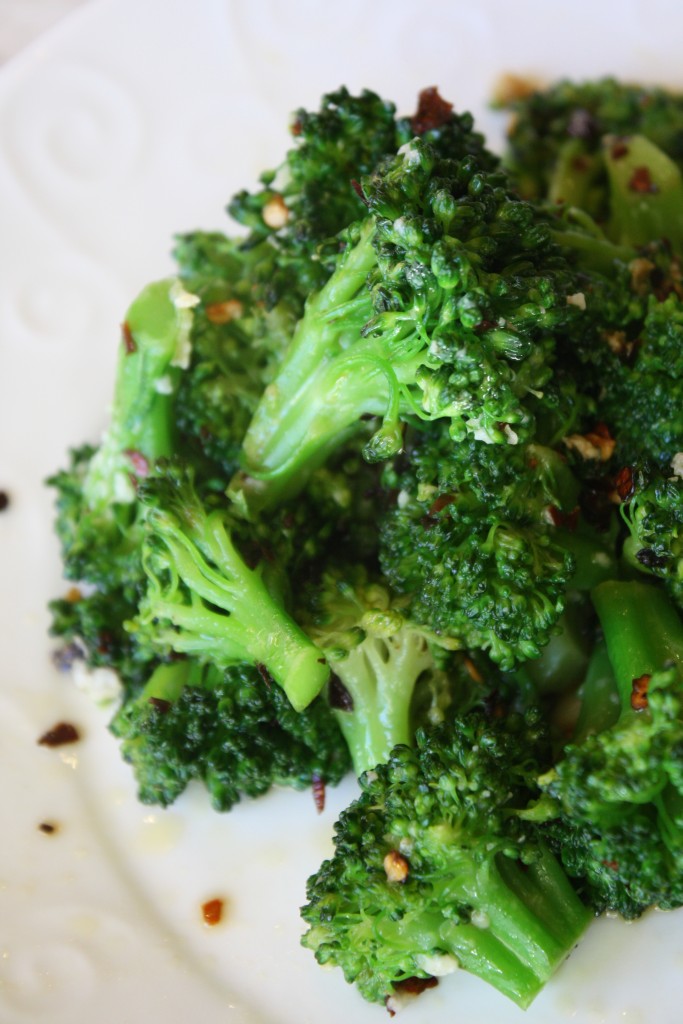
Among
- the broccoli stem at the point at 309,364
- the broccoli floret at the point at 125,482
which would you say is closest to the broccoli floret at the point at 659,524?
the broccoli stem at the point at 309,364

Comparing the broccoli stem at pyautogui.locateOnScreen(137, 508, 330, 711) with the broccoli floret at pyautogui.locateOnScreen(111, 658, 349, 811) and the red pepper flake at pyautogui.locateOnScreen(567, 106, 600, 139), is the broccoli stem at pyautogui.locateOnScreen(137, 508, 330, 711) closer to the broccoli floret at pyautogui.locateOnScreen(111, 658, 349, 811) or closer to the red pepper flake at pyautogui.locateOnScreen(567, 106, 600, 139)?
the broccoli floret at pyautogui.locateOnScreen(111, 658, 349, 811)

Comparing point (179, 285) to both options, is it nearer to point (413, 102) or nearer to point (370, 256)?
point (370, 256)

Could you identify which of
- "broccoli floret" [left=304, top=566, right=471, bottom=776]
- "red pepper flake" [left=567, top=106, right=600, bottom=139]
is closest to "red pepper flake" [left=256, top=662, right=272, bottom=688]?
"broccoli floret" [left=304, top=566, right=471, bottom=776]

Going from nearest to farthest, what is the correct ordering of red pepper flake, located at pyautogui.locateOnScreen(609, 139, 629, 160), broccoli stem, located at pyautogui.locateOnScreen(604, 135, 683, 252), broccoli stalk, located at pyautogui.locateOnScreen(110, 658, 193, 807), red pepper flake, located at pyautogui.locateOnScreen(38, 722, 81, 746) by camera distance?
1. broccoli stalk, located at pyautogui.locateOnScreen(110, 658, 193, 807)
2. red pepper flake, located at pyautogui.locateOnScreen(38, 722, 81, 746)
3. broccoli stem, located at pyautogui.locateOnScreen(604, 135, 683, 252)
4. red pepper flake, located at pyautogui.locateOnScreen(609, 139, 629, 160)

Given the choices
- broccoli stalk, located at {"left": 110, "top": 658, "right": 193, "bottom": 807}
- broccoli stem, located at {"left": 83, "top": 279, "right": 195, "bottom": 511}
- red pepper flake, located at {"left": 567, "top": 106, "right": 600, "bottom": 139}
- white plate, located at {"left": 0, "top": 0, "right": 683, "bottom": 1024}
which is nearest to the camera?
white plate, located at {"left": 0, "top": 0, "right": 683, "bottom": 1024}

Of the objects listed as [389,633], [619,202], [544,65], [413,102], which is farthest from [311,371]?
[544,65]

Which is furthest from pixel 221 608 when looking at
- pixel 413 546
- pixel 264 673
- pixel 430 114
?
pixel 430 114

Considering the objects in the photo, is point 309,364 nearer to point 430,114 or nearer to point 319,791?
point 430,114
